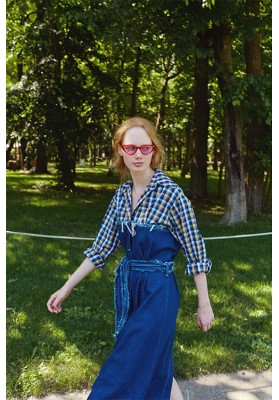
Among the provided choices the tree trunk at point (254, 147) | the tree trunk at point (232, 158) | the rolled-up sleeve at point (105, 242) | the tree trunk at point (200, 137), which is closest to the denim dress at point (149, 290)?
the rolled-up sleeve at point (105, 242)

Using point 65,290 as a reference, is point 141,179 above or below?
above

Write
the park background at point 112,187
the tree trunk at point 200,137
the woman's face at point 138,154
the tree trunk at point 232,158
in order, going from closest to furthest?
the woman's face at point 138,154 < the park background at point 112,187 < the tree trunk at point 232,158 < the tree trunk at point 200,137

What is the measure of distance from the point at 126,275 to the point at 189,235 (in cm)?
38

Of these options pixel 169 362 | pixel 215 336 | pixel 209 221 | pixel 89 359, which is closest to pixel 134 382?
pixel 169 362

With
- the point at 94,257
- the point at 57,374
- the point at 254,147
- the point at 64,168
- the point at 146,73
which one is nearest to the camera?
the point at 94,257

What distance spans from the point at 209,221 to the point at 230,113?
223cm

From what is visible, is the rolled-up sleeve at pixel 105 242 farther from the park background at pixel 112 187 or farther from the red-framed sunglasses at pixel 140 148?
the park background at pixel 112 187

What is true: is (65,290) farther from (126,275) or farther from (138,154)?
(138,154)

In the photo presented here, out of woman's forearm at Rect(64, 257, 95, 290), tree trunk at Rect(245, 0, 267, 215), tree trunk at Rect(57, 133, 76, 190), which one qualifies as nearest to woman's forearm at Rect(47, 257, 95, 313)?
woman's forearm at Rect(64, 257, 95, 290)

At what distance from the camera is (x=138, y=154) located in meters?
2.56

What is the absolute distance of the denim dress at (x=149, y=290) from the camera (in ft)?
7.97

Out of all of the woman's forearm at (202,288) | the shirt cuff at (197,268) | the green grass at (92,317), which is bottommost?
the green grass at (92,317)

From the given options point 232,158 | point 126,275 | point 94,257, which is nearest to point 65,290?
point 94,257

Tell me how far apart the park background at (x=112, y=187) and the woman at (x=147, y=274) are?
Answer: 129 cm
